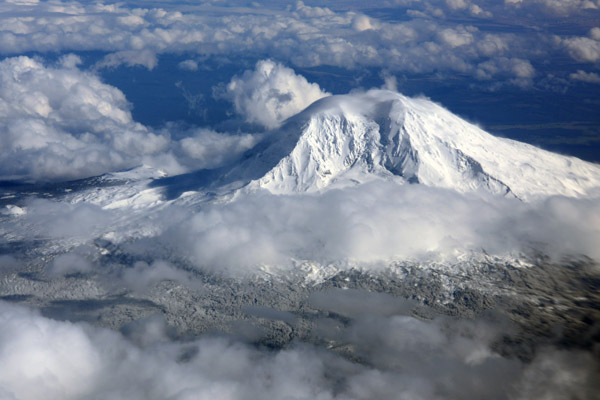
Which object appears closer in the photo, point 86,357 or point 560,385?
point 560,385

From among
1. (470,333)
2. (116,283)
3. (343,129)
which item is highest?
(343,129)

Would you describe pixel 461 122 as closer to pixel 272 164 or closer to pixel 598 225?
pixel 598 225

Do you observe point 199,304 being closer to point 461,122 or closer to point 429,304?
point 429,304

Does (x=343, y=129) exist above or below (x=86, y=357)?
above

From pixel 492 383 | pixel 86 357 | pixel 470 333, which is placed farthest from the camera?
pixel 470 333

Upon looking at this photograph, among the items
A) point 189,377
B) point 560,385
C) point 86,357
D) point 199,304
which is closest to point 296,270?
point 199,304

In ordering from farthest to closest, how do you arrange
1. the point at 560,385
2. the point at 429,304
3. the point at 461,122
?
the point at 461,122 → the point at 429,304 → the point at 560,385
